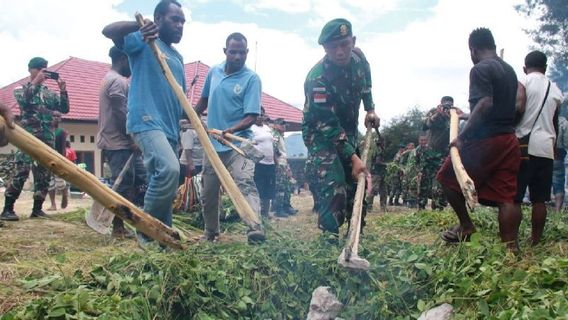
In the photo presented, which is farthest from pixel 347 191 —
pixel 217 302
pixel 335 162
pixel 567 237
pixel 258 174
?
pixel 258 174

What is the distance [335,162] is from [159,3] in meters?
1.99

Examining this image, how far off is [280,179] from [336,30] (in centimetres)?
621

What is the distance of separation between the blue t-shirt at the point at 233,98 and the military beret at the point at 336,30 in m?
1.19

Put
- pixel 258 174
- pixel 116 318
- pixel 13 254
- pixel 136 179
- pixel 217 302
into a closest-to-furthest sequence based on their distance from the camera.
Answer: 1. pixel 116 318
2. pixel 217 302
3. pixel 13 254
4. pixel 136 179
5. pixel 258 174

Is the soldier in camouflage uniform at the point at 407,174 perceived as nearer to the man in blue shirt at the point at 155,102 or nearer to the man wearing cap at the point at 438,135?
the man wearing cap at the point at 438,135

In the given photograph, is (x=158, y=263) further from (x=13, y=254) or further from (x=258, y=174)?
(x=258, y=174)

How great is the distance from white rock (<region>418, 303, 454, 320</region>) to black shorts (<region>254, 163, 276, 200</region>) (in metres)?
5.39

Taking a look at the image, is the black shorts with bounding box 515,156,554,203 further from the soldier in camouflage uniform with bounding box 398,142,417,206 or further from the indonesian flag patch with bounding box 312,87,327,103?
the soldier in camouflage uniform with bounding box 398,142,417,206

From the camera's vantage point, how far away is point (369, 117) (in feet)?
14.3

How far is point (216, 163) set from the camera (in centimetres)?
376

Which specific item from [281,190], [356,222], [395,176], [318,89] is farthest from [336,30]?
[395,176]

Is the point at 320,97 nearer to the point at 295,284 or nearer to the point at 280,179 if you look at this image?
the point at 295,284

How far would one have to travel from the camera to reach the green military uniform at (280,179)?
947cm

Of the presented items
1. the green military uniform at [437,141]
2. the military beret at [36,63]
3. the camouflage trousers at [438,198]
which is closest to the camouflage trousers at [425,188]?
the green military uniform at [437,141]
